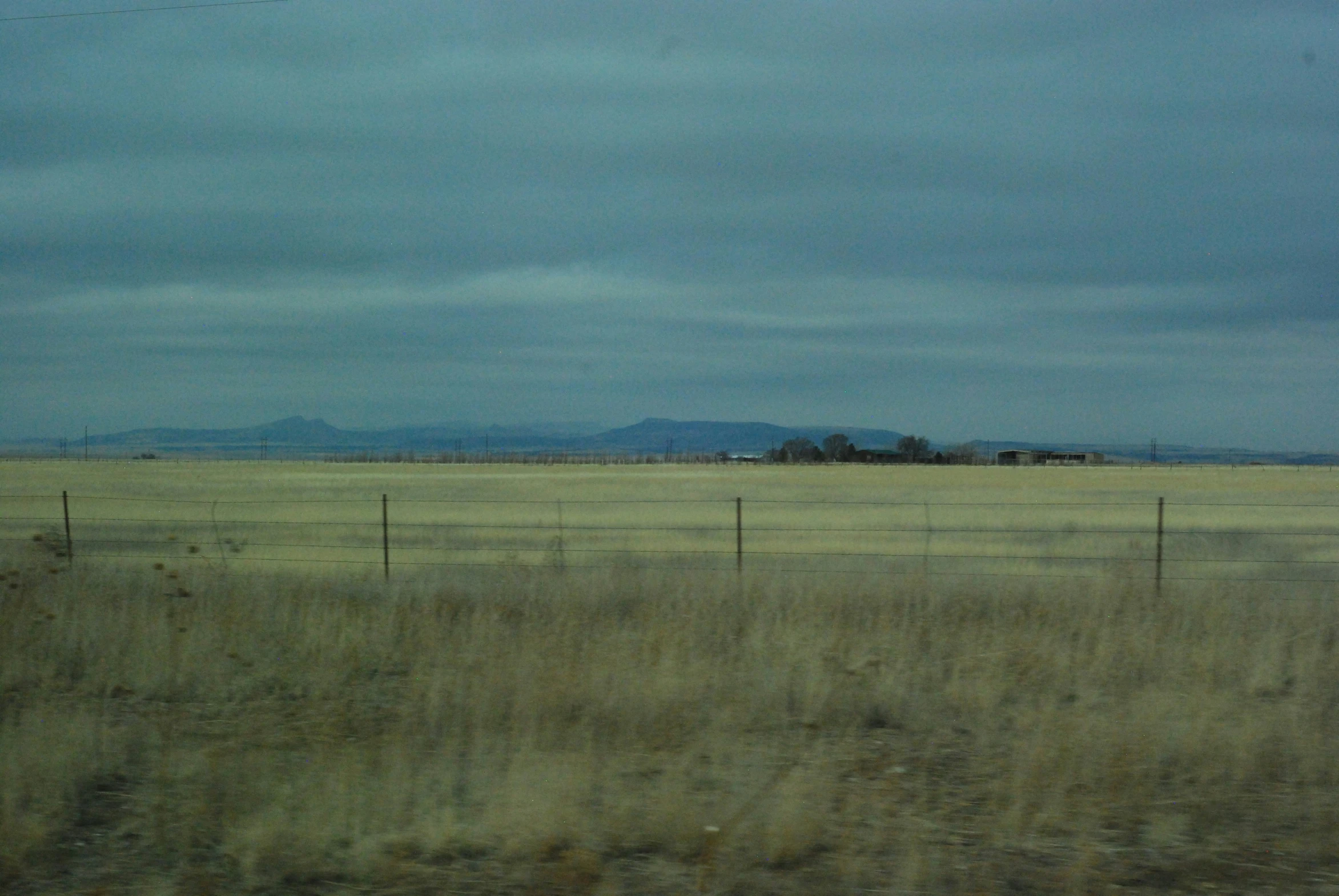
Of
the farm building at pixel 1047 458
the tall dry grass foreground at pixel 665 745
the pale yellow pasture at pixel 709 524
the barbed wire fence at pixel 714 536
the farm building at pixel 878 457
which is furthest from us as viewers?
the farm building at pixel 878 457

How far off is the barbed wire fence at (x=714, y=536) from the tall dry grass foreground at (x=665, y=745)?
10.9 ft

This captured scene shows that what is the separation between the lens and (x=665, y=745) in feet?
29.7

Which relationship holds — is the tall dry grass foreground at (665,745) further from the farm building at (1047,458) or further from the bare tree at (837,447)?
the bare tree at (837,447)

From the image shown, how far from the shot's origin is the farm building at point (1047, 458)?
152750 mm

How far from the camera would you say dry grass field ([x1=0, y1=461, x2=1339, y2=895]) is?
6.49m

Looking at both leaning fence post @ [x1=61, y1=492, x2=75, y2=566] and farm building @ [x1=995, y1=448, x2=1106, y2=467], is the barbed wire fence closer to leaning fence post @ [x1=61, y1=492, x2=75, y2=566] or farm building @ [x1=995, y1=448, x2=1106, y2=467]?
leaning fence post @ [x1=61, y1=492, x2=75, y2=566]

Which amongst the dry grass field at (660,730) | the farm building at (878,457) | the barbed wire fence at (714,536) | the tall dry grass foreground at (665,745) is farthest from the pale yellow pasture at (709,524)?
the farm building at (878,457)

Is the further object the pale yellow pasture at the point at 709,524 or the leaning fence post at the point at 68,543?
the pale yellow pasture at the point at 709,524

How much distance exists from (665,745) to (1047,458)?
173 meters

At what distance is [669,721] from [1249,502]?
56449 mm

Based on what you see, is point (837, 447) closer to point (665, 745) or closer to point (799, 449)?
point (799, 449)

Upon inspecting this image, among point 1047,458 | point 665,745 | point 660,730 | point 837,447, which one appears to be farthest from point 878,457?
point 665,745

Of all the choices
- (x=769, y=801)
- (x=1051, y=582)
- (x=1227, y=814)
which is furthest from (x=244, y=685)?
(x=1051, y=582)

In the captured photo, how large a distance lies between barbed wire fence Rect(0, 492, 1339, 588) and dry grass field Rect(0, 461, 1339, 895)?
1908 mm
